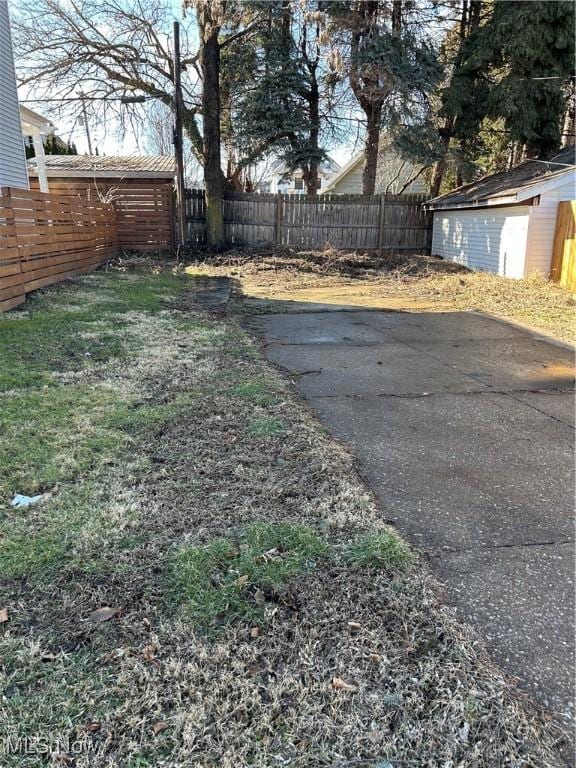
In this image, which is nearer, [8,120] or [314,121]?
[8,120]

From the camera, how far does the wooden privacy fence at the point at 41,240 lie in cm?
673

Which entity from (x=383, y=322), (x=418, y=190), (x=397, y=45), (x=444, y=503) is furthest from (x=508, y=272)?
(x=418, y=190)

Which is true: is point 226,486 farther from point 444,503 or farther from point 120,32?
point 120,32

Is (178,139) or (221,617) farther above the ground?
(178,139)

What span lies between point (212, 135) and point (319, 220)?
376 centimetres

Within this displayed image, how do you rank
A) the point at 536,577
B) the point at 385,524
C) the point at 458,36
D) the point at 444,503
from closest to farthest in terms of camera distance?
the point at 536,577
the point at 385,524
the point at 444,503
the point at 458,36

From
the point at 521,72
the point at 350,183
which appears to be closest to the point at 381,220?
the point at 521,72

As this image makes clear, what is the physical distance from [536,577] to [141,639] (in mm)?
1478

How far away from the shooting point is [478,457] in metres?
3.03

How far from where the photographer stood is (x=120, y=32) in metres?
14.1

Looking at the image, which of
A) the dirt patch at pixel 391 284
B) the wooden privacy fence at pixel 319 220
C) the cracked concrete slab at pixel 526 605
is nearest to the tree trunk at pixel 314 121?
the wooden privacy fence at pixel 319 220

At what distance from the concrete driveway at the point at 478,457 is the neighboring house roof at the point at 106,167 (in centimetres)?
1235

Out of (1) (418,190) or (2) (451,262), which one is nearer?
(2) (451,262)

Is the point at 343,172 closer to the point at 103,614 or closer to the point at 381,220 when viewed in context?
the point at 381,220
